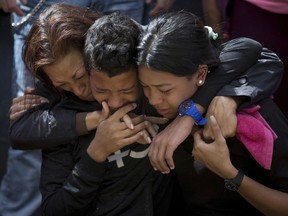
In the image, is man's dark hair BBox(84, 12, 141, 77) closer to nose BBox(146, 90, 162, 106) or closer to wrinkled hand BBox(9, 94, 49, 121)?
nose BBox(146, 90, 162, 106)

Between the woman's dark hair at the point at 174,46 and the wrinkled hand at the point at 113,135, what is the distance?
23 cm

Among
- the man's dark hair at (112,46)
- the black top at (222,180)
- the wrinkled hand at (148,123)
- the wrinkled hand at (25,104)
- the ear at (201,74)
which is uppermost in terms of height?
the man's dark hair at (112,46)

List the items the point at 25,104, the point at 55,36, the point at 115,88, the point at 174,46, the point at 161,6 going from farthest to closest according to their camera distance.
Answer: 1. the point at 161,6
2. the point at 25,104
3. the point at 55,36
4. the point at 115,88
5. the point at 174,46

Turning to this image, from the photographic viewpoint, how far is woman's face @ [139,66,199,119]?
1963mm

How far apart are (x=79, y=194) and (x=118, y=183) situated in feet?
0.55

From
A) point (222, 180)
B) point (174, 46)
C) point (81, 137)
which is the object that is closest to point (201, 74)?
point (174, 46)

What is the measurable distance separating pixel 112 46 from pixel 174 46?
0.68ft

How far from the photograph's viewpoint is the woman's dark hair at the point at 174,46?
1.93 metres

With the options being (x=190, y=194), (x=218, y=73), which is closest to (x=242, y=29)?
(x=218, y=73)

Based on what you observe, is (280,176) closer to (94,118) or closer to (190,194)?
(190,194)

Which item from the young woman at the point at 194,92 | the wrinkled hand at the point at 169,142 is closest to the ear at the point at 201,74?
the young woman at the point at 194,92

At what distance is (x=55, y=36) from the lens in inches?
84.2

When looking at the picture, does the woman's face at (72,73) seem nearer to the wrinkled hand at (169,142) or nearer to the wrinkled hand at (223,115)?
the wrinkled hand at (169,142)

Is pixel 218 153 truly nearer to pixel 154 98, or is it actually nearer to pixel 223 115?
pixel 223 115
